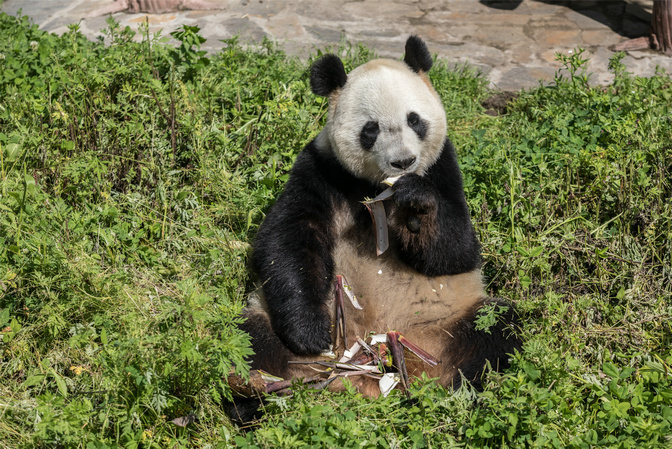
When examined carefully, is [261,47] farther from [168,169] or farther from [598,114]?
[598,114]

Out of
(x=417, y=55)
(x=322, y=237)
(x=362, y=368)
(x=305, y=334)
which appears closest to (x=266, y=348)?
(x=305, y=334)

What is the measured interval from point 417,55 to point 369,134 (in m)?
0.75

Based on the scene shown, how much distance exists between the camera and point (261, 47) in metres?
7.19

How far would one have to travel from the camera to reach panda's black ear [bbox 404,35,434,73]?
4.27m

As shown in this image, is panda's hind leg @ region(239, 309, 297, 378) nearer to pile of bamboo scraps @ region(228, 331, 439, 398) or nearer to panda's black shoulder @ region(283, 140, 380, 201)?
pile of bamboo scraps @ region(228, 331, 439, 398)

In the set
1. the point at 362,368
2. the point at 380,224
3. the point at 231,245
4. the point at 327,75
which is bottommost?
the point at 362,368

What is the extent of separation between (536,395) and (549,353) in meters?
0.38

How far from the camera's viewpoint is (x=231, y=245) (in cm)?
477

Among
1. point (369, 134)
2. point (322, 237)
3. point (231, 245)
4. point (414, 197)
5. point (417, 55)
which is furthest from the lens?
point (231, 245)

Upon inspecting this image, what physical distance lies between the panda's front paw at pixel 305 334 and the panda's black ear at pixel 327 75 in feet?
4.61

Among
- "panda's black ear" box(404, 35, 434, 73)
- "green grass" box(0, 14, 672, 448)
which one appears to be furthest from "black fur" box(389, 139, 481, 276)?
"panda's black ear" box(404, 35, 434, 73)

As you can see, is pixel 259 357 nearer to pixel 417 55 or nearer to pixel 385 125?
pixel 385 125

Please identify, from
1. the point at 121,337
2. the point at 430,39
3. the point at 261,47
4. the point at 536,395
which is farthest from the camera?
the point at 430,39

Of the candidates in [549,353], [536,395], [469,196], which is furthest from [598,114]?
[536,395]
